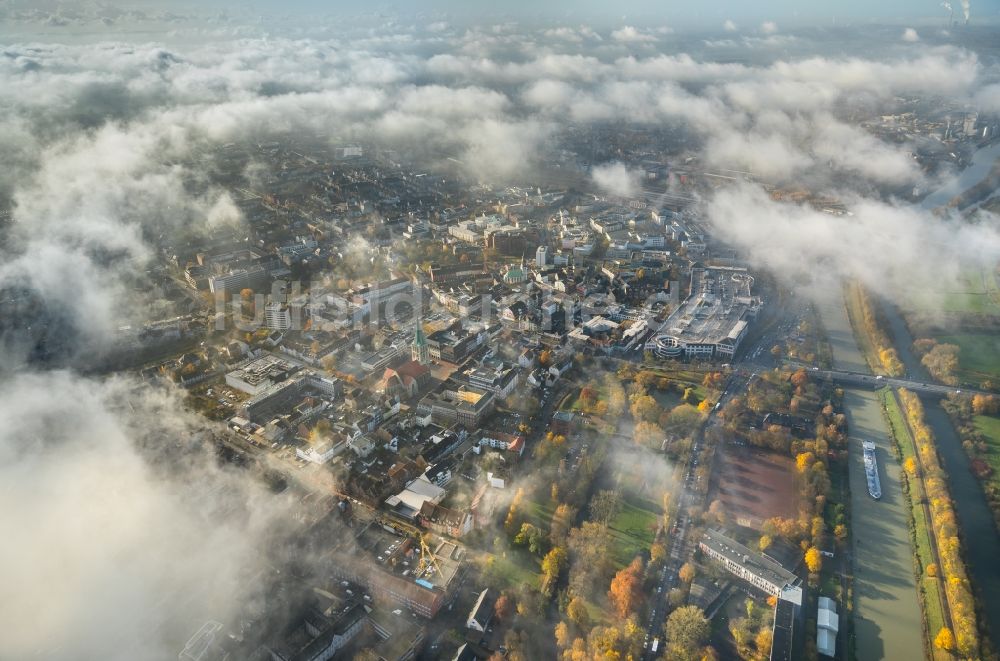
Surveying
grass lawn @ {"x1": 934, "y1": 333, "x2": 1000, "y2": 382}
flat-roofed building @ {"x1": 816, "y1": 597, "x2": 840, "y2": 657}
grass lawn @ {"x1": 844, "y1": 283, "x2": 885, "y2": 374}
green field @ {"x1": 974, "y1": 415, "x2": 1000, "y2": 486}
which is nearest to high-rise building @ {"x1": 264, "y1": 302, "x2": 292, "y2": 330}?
flat-roofed building @ {"x1": 816, "y1": 597, "x2": 840, "y2": 657}

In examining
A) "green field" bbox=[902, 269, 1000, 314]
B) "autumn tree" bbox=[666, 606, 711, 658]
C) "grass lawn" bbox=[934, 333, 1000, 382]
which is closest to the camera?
"autumn tree" bbox=[666, 606, 711, 658]

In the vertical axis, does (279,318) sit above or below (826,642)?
below

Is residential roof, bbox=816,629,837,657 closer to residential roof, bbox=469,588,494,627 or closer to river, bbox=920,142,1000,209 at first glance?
residential roof, bbox=469,588,494,627

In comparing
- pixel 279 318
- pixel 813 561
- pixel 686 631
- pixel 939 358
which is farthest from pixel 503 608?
pixel 939 358

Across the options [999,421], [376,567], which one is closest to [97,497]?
→ [376,567]

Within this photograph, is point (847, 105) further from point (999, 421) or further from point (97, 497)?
point (97, 497)

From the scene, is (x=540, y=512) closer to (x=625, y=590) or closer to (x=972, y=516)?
(x=625, y=590)
